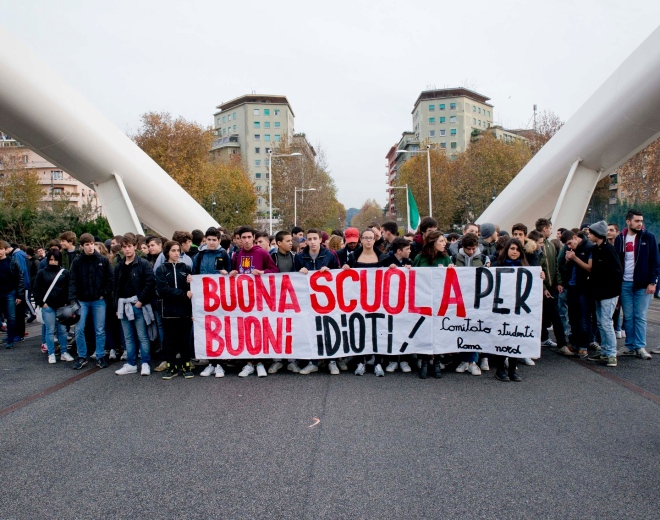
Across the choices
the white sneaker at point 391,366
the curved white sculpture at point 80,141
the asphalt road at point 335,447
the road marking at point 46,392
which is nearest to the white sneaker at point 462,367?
the asphalt road at point 335,447

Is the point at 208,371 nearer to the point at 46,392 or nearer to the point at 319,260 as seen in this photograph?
the point at 46,392

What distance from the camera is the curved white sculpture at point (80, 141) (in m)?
9.44

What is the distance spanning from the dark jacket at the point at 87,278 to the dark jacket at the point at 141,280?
0.45 metres

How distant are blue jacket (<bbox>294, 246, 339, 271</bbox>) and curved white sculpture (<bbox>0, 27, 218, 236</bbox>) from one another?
643 cm

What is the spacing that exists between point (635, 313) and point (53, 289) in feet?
29.0

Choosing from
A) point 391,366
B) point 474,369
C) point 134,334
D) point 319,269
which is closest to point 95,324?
point 134,334

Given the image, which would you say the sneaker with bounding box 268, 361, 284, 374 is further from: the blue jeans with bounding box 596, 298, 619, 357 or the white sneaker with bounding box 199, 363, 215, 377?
the blue jeans with bounding box 596, 298, 619, 357

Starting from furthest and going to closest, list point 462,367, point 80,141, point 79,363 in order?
1. point 80,141
2. point 79,363
3. point 462,367

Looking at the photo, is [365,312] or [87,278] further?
[87,278]

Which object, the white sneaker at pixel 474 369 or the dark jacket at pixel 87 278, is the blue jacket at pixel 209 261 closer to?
the dark jacket at pixel 87 278

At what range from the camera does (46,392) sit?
5.89 meters

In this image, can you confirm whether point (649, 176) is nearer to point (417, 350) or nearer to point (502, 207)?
point (502, 207)

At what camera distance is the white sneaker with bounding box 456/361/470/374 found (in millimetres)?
6453

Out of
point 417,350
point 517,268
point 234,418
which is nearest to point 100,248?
point 234,418
